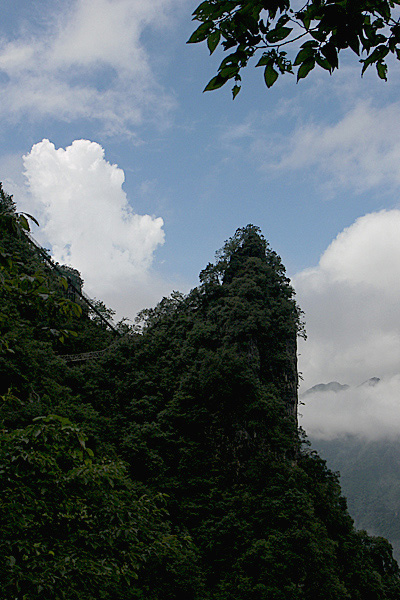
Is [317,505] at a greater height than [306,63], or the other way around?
[317,505]

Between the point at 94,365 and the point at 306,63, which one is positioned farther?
the point at 94,365

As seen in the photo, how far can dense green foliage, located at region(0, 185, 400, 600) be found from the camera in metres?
3.21

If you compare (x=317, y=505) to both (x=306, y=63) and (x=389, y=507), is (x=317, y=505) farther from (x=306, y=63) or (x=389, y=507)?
(x=389, y=507)

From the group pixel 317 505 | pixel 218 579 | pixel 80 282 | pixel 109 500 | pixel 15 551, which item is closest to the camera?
pixel 15 551

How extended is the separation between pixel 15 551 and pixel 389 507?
8078 inches

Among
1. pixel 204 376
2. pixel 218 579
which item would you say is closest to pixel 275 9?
pixel 218 579

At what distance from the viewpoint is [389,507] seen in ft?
567

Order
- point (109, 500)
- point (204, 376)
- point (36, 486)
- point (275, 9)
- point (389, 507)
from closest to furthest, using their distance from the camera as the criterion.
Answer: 1. point (275, 9)
2. point (36, 486)
3. point (109, 500)
4. point (204, 376)
5. point (389, 507)

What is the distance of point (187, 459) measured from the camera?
17094mm

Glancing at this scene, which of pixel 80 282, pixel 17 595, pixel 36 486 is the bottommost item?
pixel 17 595

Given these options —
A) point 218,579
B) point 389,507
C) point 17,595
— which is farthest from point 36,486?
point 389,507

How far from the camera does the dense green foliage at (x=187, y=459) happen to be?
3.21 m

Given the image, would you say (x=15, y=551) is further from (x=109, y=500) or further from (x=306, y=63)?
(x=306, y=63)

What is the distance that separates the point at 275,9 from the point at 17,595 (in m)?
3.53
